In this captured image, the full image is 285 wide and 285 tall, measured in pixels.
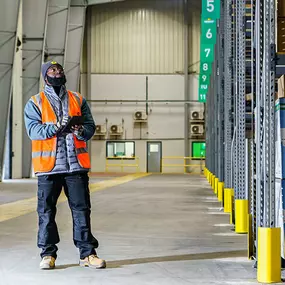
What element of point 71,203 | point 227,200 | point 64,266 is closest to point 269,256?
point 71,203

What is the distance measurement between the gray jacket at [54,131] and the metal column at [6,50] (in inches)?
695

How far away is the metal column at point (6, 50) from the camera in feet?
73.3

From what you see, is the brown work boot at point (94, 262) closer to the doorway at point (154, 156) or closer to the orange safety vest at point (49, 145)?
the orange safety vest at point (49, 145)

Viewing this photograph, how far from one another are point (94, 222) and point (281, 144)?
5011 millimetres

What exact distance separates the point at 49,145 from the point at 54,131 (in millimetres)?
170

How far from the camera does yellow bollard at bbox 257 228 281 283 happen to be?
16.6 feet

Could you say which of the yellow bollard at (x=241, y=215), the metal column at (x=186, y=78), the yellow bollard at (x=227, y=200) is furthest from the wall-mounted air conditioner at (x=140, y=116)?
the yellow bollard at (x=241, y=215)

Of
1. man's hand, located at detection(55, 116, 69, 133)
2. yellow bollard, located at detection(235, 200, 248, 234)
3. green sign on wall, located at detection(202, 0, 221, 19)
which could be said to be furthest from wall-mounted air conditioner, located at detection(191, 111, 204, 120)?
man's hand, located at detection(55, 116, 69, 133)

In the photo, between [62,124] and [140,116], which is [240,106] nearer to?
[62,124]

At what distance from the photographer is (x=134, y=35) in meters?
40.1

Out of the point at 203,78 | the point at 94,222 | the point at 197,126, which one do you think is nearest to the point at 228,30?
the point at 94,222

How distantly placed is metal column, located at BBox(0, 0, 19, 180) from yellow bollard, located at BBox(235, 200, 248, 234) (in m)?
16.3

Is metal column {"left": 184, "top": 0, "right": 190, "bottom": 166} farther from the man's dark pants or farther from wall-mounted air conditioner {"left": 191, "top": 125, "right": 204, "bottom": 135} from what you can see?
the man's dark pants

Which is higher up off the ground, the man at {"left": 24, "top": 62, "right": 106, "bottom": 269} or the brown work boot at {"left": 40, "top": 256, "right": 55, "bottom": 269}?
the man at {"left": 24, "top": 62, "right": 106, "bottom": 269}
